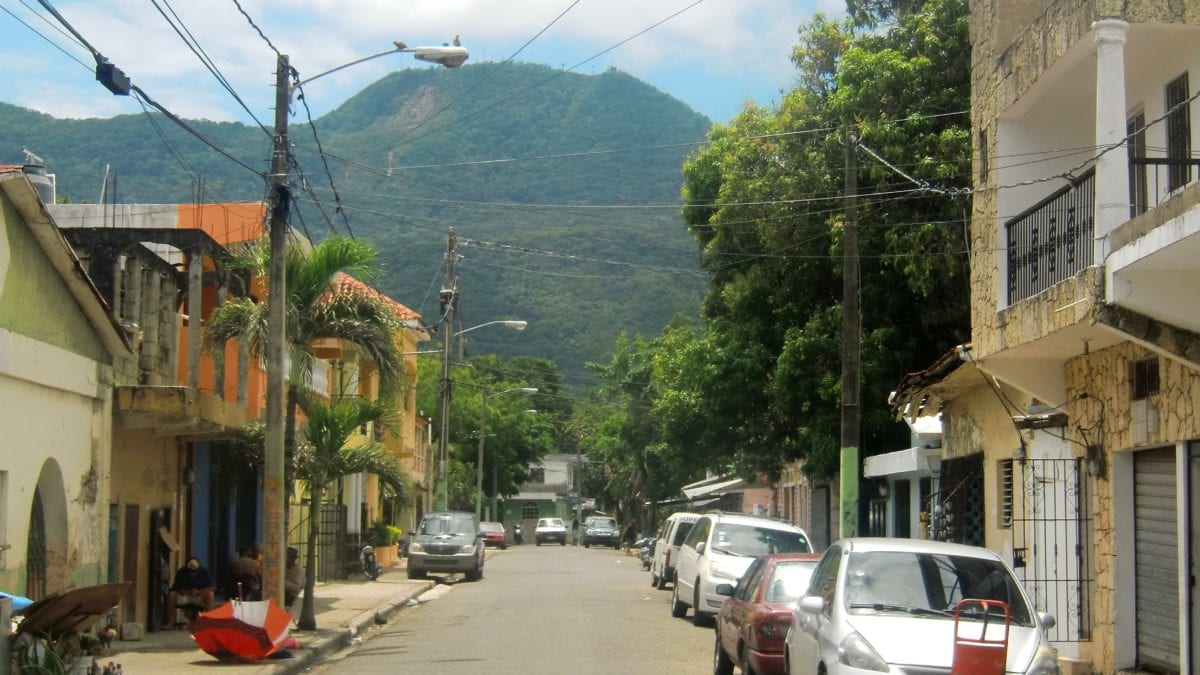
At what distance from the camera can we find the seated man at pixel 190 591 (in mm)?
20484

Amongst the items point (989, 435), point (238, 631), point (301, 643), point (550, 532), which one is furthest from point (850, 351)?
point (550, 532)

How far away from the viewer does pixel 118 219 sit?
30344 mm

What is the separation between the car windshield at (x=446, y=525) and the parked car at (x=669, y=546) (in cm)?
730

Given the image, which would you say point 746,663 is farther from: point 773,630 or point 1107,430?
point 1107,430

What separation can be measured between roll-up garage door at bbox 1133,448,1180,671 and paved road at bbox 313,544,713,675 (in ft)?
16.0

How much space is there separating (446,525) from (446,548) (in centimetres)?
128

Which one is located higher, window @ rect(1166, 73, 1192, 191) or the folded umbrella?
window @ rect(1166, 73, 1192, 191)

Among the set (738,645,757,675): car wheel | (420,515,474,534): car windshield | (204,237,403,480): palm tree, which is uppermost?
(204,237,403,480): palm tree

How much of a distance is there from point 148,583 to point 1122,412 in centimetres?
1387

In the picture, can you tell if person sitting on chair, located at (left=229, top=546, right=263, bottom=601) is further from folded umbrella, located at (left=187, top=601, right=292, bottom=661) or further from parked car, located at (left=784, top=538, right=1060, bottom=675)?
parked car, located at (left=784, top=538, right=1060, bottom=675)

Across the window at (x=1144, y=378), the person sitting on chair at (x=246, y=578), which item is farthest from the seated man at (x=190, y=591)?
the window at (x=1144, y=378)

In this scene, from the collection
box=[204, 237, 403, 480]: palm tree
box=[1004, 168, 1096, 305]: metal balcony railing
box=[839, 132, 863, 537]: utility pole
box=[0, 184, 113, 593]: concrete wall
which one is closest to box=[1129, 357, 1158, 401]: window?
box=[1004, 168, 1096, 305]: metal balcony railing

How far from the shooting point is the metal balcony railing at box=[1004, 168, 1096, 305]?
556 inches

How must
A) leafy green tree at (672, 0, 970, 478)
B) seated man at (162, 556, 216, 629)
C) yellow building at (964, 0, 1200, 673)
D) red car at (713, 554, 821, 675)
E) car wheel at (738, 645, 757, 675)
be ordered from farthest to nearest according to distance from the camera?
leafy green tree at (672, 0, 970, 478)
seated man at (162, 556, 216, 629)
car wheel at (738, 645, 757, 675)
red car at (713, 554, 821, 675)
yellow building at (964, 0, 1200, 673)
